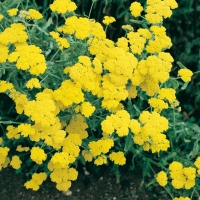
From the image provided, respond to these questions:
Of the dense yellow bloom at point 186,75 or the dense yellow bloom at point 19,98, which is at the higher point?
the dense yellow bloom at point 186,75

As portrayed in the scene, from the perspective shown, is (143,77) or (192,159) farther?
(192,159)

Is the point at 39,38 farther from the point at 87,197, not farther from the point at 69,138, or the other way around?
the point at 87,197

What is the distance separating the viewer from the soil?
9.86 ft

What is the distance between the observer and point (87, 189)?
306 centimetres

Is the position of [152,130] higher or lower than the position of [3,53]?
lower

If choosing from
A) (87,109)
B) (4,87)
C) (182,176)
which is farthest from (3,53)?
(182,176)

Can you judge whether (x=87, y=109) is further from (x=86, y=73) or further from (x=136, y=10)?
(x=136, y=10)

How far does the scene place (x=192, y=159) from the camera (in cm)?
304

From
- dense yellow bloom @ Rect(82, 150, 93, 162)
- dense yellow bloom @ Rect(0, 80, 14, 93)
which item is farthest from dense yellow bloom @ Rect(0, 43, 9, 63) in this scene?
dense yellow bloom @ Rect(82, 150, 93, 162)

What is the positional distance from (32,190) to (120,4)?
1360mm

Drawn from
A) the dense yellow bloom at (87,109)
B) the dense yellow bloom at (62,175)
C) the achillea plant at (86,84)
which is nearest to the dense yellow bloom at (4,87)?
the achillea plant at (86,84)

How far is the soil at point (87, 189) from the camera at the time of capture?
3006mm

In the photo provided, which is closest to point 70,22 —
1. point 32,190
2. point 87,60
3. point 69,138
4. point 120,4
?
point 87,60

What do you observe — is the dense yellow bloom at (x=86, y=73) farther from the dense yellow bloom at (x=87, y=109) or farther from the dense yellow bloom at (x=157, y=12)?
the dense yellow bloom at (x=157, y=12)
